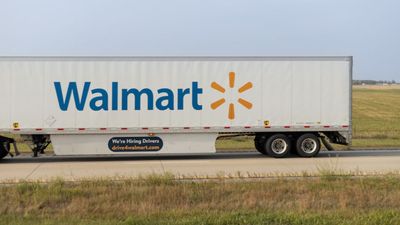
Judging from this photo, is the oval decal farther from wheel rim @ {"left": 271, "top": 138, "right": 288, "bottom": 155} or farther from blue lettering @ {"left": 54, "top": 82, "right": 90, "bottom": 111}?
wheel rim @ {"left": 271, "top": 138, "right": 288, "bottom": 155}

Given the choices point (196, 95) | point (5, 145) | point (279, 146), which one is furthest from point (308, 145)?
point (5, 145)

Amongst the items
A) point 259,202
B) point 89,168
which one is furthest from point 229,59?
point 259,202

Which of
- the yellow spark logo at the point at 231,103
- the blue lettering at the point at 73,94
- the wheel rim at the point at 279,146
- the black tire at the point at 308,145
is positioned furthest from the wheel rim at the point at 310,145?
the blue lettering at the point at 73,94

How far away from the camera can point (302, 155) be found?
17.7 meters

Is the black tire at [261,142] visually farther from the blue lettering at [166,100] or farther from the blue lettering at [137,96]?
the blue lettering at [137,96]

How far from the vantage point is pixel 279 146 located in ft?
A: 57.9

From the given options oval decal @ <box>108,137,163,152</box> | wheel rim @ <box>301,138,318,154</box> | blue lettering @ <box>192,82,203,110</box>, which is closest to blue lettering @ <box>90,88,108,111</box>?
oval decal @ <box>108,137,163,152</box>

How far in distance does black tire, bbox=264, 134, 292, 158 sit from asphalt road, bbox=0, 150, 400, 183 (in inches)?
11.8

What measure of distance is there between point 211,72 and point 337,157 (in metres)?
5.27

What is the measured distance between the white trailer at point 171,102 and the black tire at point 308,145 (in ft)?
0.11

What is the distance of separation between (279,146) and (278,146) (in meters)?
0.03

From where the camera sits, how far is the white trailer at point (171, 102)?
53.6 ft

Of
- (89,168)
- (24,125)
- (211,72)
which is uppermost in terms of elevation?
(211,72)

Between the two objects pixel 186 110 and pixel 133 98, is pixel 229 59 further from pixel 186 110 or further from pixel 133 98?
pixel 133 98
